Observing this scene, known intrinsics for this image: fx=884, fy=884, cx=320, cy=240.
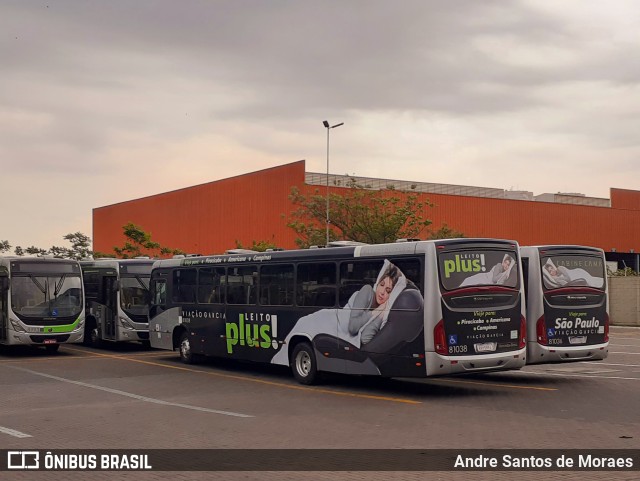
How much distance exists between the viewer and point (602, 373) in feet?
67.1

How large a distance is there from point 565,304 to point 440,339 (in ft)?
12.7

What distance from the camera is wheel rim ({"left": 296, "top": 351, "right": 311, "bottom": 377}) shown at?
727 inches

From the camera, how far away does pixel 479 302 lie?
16062 millimetres

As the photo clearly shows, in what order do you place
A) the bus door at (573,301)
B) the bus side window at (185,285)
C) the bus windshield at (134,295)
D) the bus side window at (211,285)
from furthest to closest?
1. the bus windshield at (134,295)
2. the bus side window at (185,285)
3. the bus side window at (211,285)
4. the bus door at (573,301)

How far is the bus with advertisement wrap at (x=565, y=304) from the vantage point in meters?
17.8

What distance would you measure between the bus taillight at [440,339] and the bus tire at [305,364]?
11.1 feet

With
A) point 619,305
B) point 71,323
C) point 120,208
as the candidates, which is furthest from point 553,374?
point 120,208

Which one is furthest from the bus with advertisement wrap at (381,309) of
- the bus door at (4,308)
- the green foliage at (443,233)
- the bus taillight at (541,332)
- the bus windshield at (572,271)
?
the green foliage at (443,233)

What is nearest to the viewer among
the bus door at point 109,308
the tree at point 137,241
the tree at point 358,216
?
the bus door at point 109,308

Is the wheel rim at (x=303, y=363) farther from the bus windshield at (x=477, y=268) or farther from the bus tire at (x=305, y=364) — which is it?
the bus windshield at (x=477, y=268)

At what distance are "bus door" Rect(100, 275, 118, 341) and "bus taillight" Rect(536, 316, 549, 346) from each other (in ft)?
48.5

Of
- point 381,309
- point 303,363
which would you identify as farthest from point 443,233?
point 381,309

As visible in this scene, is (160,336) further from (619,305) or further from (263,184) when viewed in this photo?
(263,184)

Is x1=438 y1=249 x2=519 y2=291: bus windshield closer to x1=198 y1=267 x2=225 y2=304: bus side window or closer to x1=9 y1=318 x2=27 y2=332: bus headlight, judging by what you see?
x1=198 y1=267 x2=225 y2=304: bus side window
